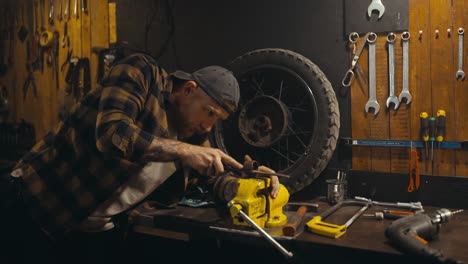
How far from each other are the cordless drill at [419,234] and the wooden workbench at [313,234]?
1.1 inches

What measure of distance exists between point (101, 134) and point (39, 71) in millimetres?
2294

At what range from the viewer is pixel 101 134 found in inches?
57.6

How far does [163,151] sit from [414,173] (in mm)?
1126

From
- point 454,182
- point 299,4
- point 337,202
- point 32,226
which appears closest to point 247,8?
point 299,4

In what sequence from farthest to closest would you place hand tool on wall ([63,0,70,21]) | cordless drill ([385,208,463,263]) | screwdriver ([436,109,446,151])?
hand tool on wall ([63,0,70,21]), screwdriver ([436,109,446,151]), cordless drill ([385,208,463,263])

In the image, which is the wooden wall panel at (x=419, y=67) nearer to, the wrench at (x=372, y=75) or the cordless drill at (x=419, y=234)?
the wrench at (x=372, y=75)

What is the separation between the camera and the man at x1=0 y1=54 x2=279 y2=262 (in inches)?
61.2

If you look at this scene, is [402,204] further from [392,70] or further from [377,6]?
[377,6]

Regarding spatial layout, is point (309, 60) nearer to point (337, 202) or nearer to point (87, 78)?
point (337, 202)

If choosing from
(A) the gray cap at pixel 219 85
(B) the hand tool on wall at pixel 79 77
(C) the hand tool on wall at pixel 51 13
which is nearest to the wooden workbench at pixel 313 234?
(A) the gray cap at pixel 219 85

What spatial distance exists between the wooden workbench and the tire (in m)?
0.24

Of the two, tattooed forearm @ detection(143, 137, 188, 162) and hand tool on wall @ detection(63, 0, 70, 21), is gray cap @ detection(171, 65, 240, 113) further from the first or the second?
hand tool on wall @ detection(63, 0, 70, 21)

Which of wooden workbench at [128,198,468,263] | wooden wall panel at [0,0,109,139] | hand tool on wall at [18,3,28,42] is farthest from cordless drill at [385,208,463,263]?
hand tool on wall at [18,3,28,42]

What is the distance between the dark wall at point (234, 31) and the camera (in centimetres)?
219
